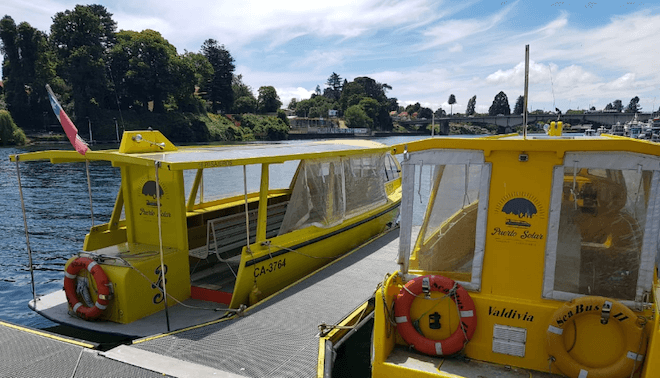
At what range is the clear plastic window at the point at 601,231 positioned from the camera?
3896 mm

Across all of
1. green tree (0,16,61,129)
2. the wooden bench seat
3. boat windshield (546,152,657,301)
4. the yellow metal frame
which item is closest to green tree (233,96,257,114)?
green tree (0,16,61,129)

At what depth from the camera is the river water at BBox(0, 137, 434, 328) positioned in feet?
30.8

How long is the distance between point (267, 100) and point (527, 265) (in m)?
94.6

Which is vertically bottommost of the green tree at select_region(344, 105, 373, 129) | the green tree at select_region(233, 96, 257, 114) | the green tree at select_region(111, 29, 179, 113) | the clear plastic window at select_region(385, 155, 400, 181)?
the clear plastic window at select_region(385, 155, 400, 181)

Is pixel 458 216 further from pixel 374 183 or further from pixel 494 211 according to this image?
pixel 374 183

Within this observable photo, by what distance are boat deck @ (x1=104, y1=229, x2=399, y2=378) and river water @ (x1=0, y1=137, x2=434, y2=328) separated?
3.96 meters

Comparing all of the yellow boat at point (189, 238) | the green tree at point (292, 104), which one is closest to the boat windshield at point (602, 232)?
the yellow boat at point (189, 238)

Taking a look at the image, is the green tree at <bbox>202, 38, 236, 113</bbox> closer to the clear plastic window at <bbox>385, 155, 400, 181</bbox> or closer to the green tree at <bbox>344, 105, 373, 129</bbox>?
the green tree at <bbox>344, 105, 373, 129</bbox>

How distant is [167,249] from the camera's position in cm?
717

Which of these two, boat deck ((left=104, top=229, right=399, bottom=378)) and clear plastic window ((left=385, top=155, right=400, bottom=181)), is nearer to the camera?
boat deck ((left=104, top=229, right=399, bottom=378))

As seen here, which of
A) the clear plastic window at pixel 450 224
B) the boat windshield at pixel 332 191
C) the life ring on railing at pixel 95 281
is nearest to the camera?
the clear plastic window at pixel 450 224

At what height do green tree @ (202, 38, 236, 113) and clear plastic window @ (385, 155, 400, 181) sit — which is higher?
green tree @ (202, 38, 236, 113)

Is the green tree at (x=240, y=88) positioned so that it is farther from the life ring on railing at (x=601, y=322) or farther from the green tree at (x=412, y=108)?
the life ring on railing at (x=601, y=322)

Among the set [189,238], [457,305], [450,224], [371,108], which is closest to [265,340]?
[457,305]
